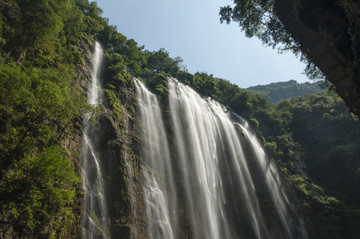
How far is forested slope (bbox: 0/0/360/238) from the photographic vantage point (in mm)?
9117

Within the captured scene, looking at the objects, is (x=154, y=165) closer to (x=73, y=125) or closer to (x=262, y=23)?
(x=73, y=125)

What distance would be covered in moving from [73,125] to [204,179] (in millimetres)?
11147

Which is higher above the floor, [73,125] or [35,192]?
[73,125]

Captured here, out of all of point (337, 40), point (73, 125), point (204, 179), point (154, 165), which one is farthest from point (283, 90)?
point (337, 40)

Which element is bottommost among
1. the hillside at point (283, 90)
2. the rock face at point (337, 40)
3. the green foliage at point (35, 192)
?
the green foliage at point (35, 192)

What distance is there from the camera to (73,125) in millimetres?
14258

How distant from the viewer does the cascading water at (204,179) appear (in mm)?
17422

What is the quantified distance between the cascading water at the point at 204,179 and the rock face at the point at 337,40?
12000 millimetres

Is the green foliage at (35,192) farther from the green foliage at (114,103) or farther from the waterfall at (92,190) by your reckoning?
the green foliage at (114,103)

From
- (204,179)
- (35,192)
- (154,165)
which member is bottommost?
(35,192)

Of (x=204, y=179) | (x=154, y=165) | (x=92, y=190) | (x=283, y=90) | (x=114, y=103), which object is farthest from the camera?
(x=283, y=90)

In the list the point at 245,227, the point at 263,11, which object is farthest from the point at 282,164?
the point at 263,11

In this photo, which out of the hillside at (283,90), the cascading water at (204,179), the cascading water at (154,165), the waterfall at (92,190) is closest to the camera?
the waterfall at (92,190)

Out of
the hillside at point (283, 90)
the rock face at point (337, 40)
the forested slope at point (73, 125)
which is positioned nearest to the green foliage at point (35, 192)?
the forested slope at point (73, 125)
